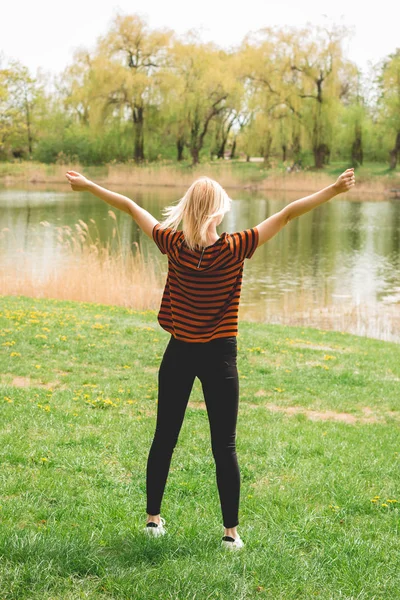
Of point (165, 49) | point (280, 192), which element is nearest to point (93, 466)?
point (280, 192)

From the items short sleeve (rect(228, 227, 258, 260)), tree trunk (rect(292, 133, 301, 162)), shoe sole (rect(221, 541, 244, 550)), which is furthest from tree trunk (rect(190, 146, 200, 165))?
shoe sole (rect(221, 541, 244, 550))

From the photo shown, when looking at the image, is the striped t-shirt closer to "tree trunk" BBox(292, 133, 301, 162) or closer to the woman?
the woman

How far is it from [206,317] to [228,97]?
56221mm

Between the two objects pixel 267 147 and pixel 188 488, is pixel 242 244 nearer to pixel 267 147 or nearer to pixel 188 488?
pixel 188 488

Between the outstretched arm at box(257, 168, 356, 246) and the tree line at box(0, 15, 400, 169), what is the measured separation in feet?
163

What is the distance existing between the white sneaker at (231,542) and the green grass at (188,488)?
0.19 ft

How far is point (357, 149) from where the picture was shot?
5984cm

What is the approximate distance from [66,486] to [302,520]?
Answer: 4.98ft

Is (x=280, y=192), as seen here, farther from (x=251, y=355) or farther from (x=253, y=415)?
(x=253, y=415)

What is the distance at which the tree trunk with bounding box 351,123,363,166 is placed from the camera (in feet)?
194

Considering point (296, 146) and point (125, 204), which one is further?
point (296, 146)

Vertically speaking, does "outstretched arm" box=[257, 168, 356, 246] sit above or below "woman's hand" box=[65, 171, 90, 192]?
below

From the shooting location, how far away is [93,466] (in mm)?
4840

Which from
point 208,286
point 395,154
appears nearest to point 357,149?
point 395,154
